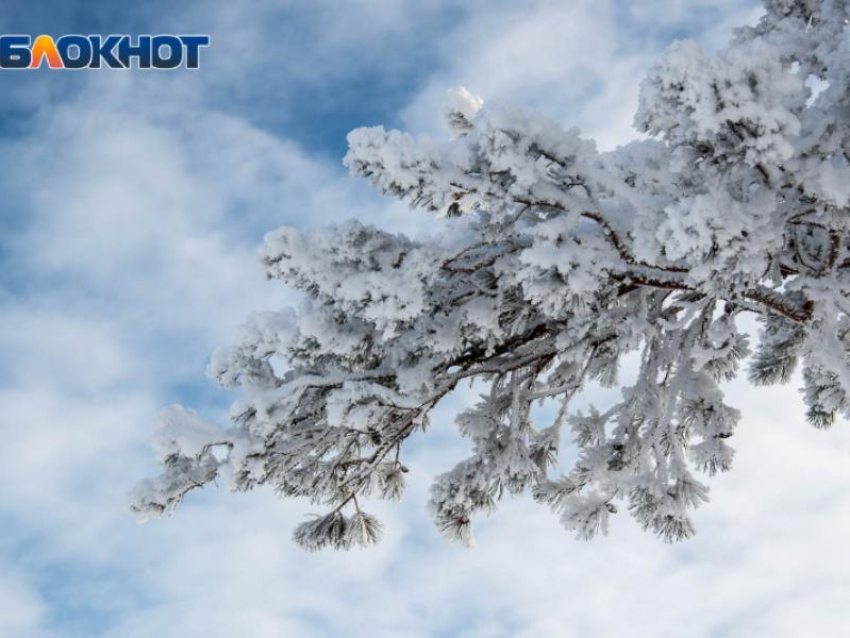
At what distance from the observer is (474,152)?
14.5 ft

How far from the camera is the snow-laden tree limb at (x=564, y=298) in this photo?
3.94 m

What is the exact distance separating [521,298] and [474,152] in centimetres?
176

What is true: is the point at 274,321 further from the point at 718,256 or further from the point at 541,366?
the point at 718,256

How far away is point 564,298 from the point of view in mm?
4805

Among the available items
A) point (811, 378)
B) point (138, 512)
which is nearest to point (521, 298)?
point (138, 512)

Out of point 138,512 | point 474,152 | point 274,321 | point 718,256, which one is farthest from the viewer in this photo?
point 138,512

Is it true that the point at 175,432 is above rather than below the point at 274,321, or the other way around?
below

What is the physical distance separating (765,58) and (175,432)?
4693 millimetres

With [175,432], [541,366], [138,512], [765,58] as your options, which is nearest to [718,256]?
[765,58]

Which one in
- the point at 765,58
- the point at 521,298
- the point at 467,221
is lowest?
the point at 765,58

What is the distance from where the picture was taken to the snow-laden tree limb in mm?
3939

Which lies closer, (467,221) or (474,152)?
(474,152)

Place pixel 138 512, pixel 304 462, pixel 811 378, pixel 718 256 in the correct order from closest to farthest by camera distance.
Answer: pixel 718 256 → pixel 138 512 → pixel 304 462 → pixel 811 378

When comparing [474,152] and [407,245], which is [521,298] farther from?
[474,152]
